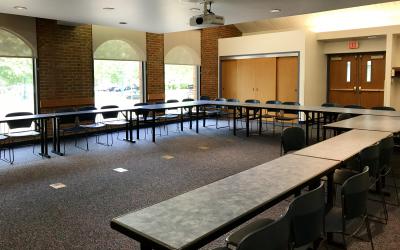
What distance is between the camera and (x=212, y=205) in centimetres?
213

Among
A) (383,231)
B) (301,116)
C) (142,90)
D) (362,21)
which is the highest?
(362,21)

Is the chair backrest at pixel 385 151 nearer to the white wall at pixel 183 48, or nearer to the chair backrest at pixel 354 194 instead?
the chair backrest at pixel 354 194

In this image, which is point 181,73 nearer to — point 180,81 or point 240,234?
point 180,81

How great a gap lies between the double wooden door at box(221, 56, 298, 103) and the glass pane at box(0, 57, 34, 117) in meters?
6.55

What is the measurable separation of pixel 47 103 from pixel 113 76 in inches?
80.0

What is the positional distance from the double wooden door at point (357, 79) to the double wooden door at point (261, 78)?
4.52 ft

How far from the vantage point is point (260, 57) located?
1158 cm

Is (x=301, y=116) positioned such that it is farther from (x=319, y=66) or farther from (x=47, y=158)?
(x=47, y=158)

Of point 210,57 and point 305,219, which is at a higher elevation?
point 210,57

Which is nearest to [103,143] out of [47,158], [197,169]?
[47,158]

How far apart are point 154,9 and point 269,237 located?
5607 millimetres

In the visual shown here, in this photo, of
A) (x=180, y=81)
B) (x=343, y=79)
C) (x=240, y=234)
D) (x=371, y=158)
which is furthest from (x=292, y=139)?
(x=180, y=81)

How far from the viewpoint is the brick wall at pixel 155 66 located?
10.5 m

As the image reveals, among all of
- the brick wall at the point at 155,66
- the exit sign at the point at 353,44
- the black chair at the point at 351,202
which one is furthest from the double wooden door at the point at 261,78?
the black chair at the point at 351,202
